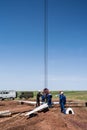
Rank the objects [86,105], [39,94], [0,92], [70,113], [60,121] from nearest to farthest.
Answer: [60,121] < [70,113] < [39,94] < [86,105] < [0,92]

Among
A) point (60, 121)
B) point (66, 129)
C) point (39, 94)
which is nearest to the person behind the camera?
point (66, 129)

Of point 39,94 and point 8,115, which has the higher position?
point 39,94

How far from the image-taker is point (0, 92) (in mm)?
57219

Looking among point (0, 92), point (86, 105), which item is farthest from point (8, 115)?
point (0, 92)

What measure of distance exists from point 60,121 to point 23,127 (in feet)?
9.23

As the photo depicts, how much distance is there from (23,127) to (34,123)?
1.63 metres

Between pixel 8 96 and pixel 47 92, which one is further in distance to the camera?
pixel 8 96

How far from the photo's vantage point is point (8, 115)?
2500cm

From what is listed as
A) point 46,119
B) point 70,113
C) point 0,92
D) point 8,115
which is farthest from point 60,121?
point 0,92

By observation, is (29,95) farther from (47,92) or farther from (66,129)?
(66,129)

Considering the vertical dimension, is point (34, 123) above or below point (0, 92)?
below

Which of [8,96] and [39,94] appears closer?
[39,94]

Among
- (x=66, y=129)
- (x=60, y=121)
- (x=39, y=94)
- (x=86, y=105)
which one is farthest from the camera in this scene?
(x=86, y=105)

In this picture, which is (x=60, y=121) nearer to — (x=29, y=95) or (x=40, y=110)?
(x=40, y=110)
